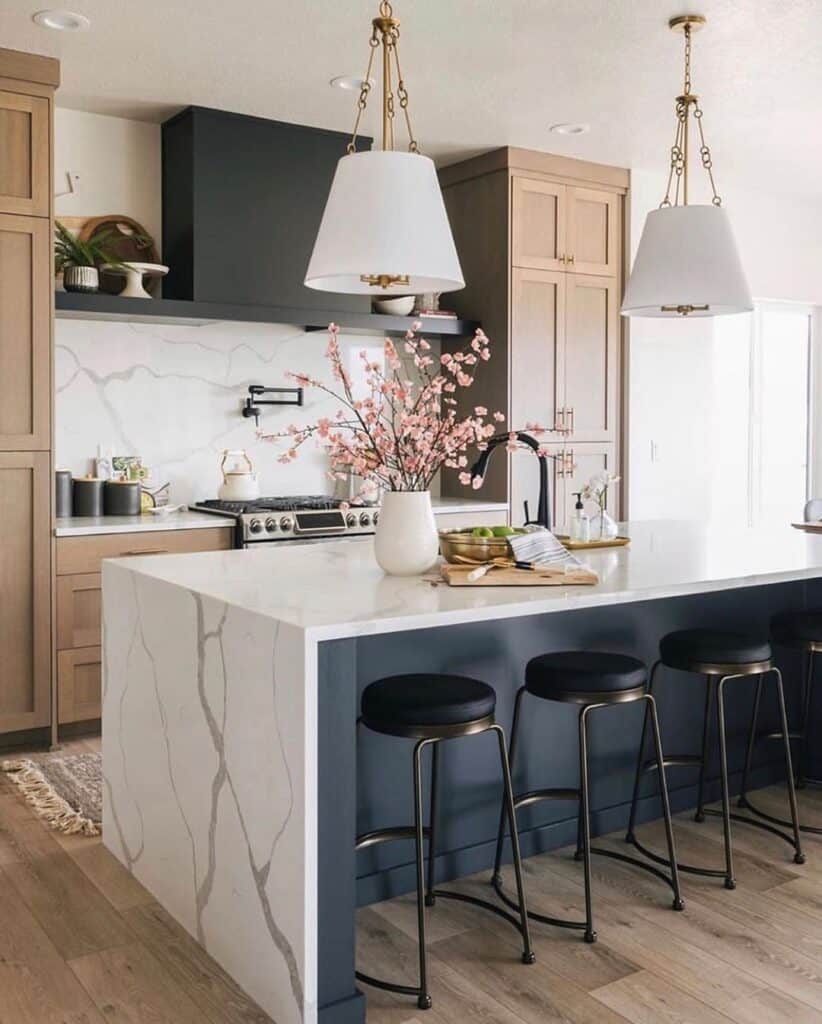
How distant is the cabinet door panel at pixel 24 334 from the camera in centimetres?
411

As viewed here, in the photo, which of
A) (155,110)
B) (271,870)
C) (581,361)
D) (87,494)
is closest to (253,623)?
(271,870)

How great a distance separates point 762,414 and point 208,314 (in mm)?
3865

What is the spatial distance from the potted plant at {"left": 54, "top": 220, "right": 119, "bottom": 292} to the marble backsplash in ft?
1.04

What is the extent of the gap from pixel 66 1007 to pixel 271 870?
546mm

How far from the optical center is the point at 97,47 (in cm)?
401

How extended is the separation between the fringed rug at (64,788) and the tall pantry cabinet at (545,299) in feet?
8.21

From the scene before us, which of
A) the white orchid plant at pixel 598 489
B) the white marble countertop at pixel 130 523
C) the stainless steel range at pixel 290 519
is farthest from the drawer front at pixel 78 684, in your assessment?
the white orchid plant at pixel 598 489

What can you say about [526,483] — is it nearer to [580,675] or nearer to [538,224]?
[538,224]

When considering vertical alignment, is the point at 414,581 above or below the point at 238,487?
below

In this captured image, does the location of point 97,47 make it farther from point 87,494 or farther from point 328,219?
point 328,219

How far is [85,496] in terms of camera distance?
4.66 meters

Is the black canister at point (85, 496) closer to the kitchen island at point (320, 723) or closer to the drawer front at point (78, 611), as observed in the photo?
the drawer front at point (78, 611)

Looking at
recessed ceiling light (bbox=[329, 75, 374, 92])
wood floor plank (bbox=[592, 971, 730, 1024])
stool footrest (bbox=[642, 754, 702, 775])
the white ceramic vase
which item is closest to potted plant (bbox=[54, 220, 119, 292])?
recessed ceiling light (bbox=[329, 75, 374, 92])

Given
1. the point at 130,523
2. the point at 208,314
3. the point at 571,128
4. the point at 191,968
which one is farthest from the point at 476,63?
the point at 191,968
